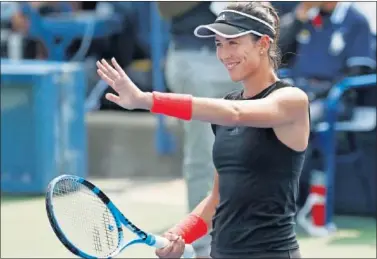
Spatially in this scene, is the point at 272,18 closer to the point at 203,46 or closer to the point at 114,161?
the point at 203,46

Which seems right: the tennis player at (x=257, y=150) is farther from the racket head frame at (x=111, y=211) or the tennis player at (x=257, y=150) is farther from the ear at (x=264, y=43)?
the racket head frame at (x=111, y=211)

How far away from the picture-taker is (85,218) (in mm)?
2771

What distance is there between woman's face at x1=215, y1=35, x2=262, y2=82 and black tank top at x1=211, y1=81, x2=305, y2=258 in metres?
0.09

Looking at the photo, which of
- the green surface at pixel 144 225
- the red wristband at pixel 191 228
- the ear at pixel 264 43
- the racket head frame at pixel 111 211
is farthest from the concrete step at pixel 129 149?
the ear at pixel 264 43

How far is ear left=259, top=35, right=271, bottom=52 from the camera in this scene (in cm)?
273

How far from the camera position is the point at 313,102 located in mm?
6078

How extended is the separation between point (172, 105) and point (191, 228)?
2.13 feet

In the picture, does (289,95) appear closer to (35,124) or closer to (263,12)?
(263,12)

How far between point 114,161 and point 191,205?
293cm

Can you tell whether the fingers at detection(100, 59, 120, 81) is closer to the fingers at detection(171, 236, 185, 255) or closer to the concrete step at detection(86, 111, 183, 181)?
the fingers at detection(171, 236, 185, 255)

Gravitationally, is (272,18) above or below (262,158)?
above

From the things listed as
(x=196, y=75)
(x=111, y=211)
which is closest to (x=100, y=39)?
(x=196, y=75)

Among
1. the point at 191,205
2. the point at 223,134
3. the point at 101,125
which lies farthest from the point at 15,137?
the point at 223,134

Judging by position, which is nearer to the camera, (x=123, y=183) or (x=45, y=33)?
(x=123, y=183)
